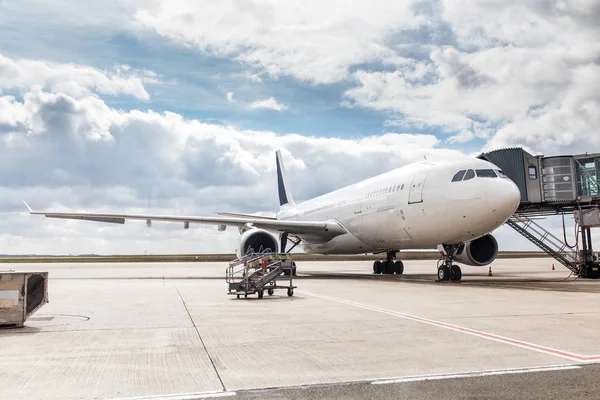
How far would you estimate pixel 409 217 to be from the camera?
18.1m

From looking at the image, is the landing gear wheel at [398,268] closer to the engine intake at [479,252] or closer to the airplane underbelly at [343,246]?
the airplane underbelly at [343,246]

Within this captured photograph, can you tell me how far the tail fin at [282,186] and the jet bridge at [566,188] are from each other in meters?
19.1

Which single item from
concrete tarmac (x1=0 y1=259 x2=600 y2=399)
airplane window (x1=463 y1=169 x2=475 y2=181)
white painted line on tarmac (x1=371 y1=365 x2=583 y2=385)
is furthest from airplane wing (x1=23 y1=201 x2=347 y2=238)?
white painted line on tarmac (x1=371 y1=365 x2=583 y2=385)

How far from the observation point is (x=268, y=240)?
2184 centimetres

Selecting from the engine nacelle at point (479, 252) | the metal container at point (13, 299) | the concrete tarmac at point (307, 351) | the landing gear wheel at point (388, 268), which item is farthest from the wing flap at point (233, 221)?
the metal container at point (13, 299)

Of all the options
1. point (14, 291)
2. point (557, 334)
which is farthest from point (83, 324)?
point (557, 334)

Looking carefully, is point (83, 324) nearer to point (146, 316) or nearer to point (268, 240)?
point (146, 316)

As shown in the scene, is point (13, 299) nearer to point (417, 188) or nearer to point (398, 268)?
point (417, 188)

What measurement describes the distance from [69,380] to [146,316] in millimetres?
4629

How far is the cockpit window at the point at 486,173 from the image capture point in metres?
15.9

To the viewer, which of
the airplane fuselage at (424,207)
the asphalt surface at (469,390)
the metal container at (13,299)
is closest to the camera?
the asphalt surface at (469,390)

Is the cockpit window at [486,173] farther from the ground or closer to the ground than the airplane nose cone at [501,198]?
farther from the ground

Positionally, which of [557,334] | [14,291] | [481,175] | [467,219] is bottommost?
[557,334]

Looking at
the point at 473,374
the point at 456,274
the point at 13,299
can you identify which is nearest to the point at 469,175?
the point at 456,274
